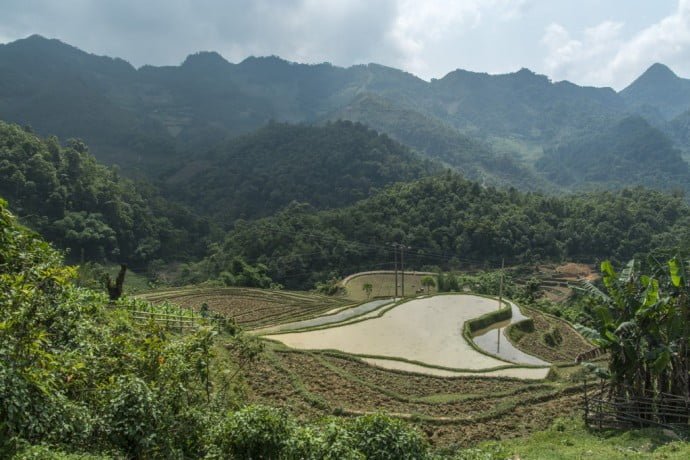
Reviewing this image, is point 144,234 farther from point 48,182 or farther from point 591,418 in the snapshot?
point 591,418

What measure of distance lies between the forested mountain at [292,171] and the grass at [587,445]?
93.8 m

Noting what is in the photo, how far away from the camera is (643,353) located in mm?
14344

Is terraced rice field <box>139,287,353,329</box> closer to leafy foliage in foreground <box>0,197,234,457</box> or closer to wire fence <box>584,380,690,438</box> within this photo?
wire fence <box>584,380,690,438</box>

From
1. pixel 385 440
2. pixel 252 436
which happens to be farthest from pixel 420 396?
pixel 252 436

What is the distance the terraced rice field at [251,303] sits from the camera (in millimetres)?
35625

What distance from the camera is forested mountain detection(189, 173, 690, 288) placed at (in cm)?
7006

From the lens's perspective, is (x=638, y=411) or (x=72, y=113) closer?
(x=638, y=411)

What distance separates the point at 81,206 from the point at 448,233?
5692 cm

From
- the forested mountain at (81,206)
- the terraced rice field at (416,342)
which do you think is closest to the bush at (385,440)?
the terraced rice field at (416,342)

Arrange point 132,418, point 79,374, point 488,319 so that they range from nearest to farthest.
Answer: point 132,418 < point 79,374 < point 488,319

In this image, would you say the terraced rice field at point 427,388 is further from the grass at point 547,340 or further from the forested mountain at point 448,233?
the forested mountain at point 448,233

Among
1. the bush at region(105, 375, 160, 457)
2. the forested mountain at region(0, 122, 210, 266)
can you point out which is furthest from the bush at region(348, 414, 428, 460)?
the forested mountain at region(0, 122, 210, 266)

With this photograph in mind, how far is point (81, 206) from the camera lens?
71.2 metres

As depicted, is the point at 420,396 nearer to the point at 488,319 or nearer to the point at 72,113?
the point at 488,319
